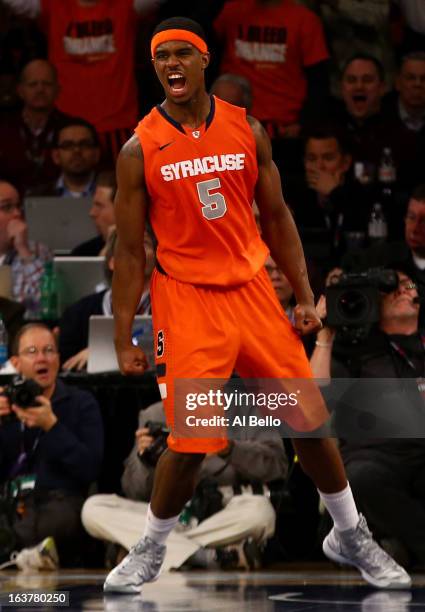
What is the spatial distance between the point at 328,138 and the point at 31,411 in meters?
2.80

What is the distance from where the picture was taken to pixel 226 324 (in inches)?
176

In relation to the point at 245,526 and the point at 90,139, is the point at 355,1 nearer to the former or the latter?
the point at 90,139

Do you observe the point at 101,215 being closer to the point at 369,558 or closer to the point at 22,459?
the point at 22,459

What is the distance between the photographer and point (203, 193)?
14.7 feet

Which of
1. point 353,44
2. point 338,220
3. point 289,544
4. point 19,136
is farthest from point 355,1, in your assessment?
point 289,544

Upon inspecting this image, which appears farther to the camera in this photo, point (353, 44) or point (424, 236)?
point (353, 44)

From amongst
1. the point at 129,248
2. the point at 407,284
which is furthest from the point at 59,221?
the point at 129,248

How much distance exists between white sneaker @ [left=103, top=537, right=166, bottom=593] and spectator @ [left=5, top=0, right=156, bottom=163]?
14.2ft

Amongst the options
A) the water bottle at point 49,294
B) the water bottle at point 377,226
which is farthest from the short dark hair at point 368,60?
the water bottle at point 49,294

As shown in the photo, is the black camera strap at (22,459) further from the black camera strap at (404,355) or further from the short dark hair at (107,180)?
the short dark hair at (107,180)

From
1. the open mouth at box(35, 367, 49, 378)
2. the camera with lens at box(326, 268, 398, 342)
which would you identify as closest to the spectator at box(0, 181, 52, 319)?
the open mouth at box(35, 367, 49, 378)

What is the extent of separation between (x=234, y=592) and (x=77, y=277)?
9.59ft

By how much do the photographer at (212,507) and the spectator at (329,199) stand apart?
1.29m

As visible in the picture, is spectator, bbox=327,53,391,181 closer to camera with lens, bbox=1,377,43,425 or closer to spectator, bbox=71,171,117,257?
spectator, bbox=71,171,117,257
